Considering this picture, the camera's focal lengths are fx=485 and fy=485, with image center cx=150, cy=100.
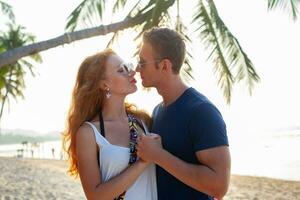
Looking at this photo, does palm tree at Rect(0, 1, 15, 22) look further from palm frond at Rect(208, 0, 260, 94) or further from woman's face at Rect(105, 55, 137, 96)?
woman's face at Rect(105, 55, 137, 96)

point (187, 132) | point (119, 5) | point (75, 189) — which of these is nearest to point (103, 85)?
point (187, 132)

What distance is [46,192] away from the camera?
14625mm

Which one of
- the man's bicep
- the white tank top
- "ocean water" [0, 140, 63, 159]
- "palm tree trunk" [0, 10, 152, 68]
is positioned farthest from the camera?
"ocean water" [0, 140, 63, 159]

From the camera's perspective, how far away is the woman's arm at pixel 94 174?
244cm

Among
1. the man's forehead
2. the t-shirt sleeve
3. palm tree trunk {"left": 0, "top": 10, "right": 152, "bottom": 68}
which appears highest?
palm tree trunk {"left": 0, "top": 10, "right": 152, "bottom": 68}

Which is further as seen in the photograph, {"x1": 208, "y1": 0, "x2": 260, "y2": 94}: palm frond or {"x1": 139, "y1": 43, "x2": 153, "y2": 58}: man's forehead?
{"x1": 208, "y1": 0, "x2": 260, "y2": 94}: palm frond

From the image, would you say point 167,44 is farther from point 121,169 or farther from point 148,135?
point 121,169

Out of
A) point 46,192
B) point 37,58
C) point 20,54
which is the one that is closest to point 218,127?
point 20,54

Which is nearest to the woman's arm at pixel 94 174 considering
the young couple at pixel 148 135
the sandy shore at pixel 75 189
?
the young couple at pixel 148 135

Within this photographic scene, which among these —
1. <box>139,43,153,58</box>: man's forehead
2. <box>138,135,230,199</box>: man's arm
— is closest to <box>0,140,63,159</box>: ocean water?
<box>139,43,153,58</box>: man's forehead

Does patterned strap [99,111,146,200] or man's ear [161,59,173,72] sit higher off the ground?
man's ear [161,59,173,72]

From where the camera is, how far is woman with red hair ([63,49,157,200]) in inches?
97.7

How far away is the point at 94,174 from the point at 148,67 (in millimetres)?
643

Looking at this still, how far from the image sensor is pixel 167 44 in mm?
2539
